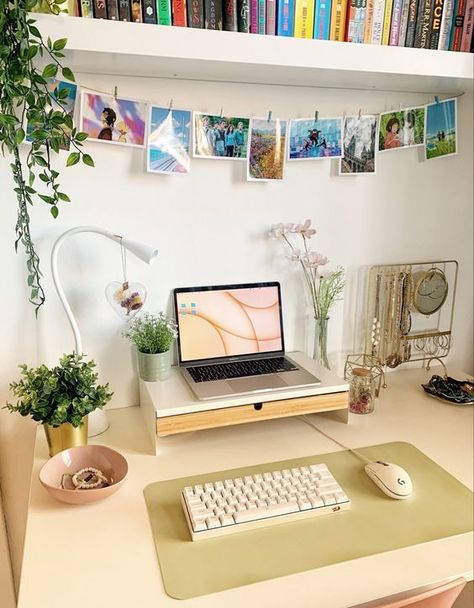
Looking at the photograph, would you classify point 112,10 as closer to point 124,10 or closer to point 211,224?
point 124,10

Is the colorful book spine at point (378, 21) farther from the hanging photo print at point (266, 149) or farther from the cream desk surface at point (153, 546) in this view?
the cream desk surface at point (153, 546)

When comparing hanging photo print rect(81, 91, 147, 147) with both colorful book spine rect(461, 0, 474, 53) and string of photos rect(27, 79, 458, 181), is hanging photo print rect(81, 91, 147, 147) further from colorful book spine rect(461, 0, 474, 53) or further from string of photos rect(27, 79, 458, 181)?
colorful book spine rect(461, 0, 474, 53)

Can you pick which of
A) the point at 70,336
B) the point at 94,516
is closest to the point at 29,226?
the point at 70,336

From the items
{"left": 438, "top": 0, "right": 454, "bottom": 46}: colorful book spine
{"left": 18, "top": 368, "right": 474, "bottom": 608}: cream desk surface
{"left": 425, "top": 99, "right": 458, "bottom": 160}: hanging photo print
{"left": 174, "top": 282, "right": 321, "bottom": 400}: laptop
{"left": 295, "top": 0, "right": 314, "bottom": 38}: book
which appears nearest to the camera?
{"left": 18, "top": 368, "right": 474, "bottom": 608}: cream desk surface

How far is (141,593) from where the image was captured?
83cm

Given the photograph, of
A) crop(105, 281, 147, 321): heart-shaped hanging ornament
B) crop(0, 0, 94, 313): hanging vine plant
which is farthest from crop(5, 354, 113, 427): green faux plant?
crop(0, 0, 94, 313): hanging vine plant

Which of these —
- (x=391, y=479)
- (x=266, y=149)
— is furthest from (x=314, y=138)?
(x=391, y=479)

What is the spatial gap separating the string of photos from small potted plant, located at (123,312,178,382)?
41 centimetres

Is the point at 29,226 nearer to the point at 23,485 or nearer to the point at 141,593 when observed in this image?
the point at 23,485

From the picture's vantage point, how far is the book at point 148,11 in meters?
1.09

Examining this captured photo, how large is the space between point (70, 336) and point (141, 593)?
0.73 meters

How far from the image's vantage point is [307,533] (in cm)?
96

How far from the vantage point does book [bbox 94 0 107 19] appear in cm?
107

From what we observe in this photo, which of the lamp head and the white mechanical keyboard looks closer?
the white mechanical keyboard
